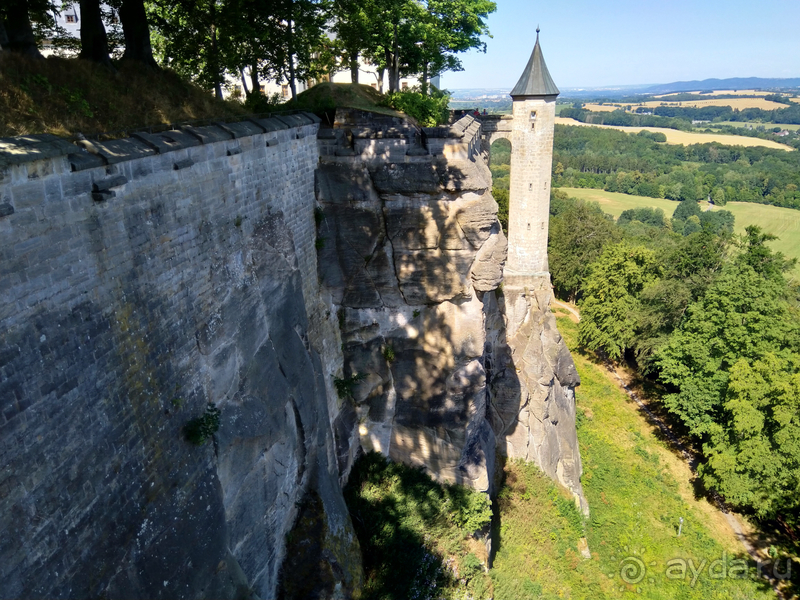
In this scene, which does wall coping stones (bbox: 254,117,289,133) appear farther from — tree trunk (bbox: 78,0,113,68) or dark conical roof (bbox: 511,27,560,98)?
dark conical roof (bbox: 511,27,560,98)

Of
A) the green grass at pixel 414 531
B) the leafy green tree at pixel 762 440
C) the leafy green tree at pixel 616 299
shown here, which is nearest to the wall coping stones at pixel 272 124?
the green grass at pixel 414 531

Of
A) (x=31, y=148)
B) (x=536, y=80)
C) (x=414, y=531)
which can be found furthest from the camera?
(x=536, y=80)

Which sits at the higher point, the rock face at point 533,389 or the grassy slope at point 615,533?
the rock face at point 533,389

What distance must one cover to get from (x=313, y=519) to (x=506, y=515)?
9642 millimetres

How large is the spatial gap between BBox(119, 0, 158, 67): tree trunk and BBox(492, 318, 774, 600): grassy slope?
53.3 feet

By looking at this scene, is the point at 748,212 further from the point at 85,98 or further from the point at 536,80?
the point at 85,98

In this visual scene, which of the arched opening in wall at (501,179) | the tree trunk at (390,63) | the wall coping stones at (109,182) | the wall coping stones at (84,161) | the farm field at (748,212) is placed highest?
the tree trunk at (390,63)

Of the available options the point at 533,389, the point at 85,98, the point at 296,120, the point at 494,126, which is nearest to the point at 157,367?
the point at 85,98

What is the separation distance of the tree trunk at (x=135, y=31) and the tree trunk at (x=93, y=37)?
0.66 m

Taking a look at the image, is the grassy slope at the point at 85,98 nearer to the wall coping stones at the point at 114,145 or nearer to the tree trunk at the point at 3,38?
the wall coping stones at the point at 114,145

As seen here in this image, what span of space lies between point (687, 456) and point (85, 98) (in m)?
28.5

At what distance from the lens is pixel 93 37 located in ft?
32.5

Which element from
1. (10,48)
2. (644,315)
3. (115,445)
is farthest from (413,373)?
(644,315)

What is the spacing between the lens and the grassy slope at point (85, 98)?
719 centimetres
